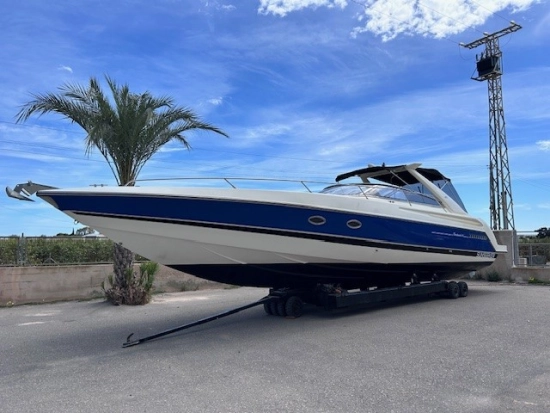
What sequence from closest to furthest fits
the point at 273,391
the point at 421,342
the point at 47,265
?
the point at 273,391, the point at 421,342, the point at 47,265

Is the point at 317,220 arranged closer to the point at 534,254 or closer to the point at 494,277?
the point at 494,277

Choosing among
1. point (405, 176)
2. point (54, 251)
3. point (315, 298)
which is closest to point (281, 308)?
point (315, 298)

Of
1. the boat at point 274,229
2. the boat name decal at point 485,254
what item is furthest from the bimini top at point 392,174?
the boat name decal at point 485,254

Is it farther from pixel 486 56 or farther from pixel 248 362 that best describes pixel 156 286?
pixel 486 56

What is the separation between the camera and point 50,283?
1155 cm

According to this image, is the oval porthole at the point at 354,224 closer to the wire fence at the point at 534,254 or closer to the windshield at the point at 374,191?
the windshield at the point at 374,191

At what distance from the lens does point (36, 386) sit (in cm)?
458

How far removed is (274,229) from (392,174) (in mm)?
4375

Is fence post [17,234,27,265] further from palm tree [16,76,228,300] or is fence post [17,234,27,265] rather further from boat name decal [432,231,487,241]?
boat name decal [432,231,487,241]

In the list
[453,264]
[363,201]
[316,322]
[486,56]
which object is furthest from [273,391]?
[486,56]

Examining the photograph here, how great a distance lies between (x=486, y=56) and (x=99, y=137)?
25.8 metres

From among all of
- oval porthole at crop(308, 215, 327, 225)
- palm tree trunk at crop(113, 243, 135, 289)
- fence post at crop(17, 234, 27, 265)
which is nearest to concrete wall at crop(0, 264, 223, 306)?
fence post at crop(17, 234, 27, 265)

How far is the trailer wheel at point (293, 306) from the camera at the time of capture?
794cm

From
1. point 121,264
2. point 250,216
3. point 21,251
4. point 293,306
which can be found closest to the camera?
point 250,216
